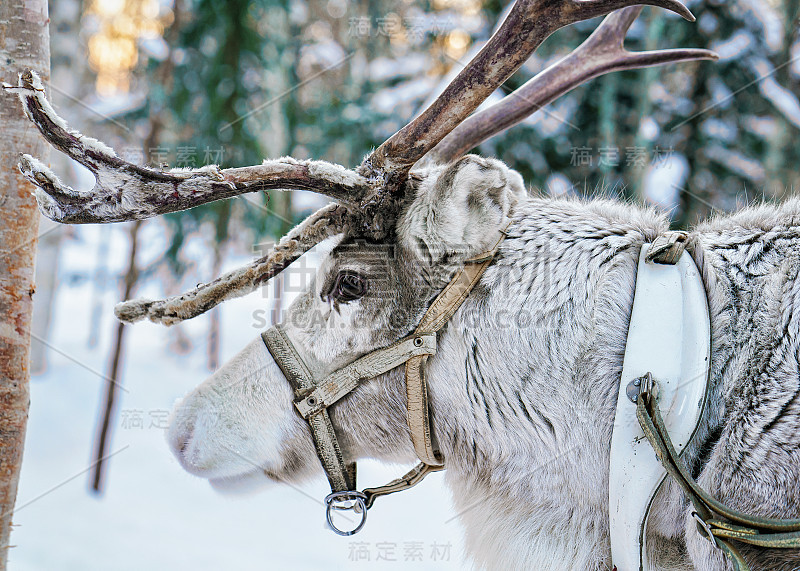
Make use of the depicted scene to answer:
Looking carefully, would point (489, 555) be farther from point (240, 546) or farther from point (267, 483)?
point (240, 546)

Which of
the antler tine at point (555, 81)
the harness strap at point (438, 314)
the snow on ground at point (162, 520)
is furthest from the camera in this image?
the snow on ground at point (162, 520)

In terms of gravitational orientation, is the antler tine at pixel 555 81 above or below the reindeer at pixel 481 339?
above

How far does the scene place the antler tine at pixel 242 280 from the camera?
2113mm

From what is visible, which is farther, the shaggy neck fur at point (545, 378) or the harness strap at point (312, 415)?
the harness strap at point (312, 415)

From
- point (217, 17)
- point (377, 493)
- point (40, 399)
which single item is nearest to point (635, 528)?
point (377, 493)

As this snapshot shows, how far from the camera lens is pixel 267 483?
2283mm

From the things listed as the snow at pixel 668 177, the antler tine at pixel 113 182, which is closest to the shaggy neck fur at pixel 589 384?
the antler tine at pixel 113 182

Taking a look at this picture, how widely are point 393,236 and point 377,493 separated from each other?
37.1 inches

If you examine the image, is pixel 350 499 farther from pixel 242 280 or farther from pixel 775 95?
pixel 775 95

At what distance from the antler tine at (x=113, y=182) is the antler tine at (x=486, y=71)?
36 cm

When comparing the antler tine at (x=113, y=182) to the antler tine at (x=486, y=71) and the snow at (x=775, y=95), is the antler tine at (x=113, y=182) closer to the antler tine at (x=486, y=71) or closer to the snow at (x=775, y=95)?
the antler tine at (x=486, y=71)

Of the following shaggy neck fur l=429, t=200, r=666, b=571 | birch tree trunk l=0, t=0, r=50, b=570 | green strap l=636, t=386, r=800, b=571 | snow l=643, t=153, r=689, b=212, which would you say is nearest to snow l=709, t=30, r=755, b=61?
snow l=643, t=153, r=689, b=212

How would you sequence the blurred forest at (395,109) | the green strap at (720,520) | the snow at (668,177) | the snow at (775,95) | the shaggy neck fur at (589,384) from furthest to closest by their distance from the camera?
the snow at (775,95) < the snow at (668,177) < the blurred forest at (395,109) < the shaggy neck fur at (589,384) < the green strap at (720,520)

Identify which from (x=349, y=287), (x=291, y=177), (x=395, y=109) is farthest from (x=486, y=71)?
(x=395, y=109)
